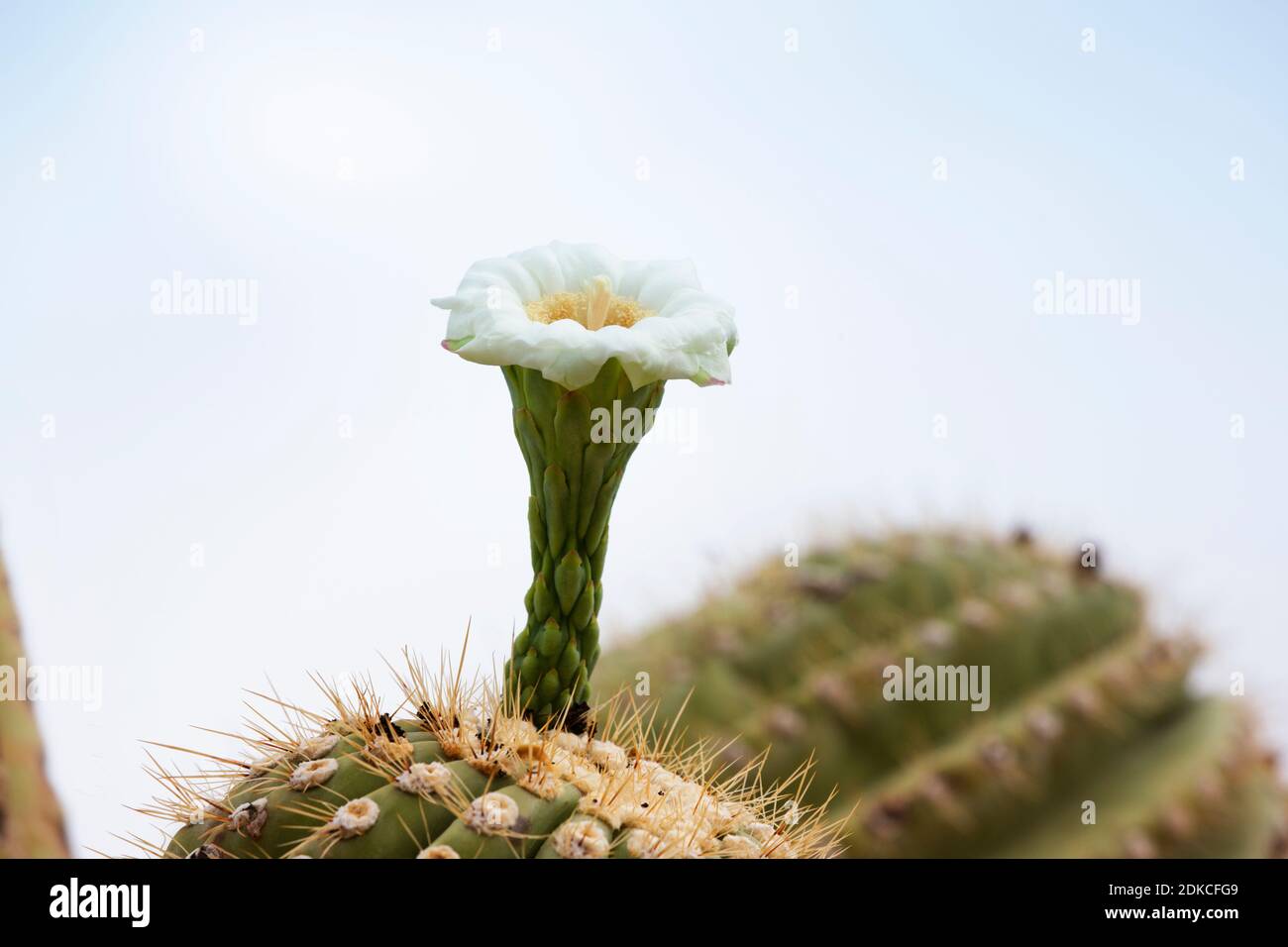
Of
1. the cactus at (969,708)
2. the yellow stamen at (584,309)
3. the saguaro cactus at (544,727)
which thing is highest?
the yellow stamen at (584,309)

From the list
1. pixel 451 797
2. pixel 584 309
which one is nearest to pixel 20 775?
pixel 451 797

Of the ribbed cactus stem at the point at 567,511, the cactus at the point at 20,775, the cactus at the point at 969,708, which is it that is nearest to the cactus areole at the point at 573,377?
the ribbed cactus stem at the point at 567,511

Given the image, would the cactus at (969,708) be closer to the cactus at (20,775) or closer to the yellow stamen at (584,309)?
the cactus at (20,775)

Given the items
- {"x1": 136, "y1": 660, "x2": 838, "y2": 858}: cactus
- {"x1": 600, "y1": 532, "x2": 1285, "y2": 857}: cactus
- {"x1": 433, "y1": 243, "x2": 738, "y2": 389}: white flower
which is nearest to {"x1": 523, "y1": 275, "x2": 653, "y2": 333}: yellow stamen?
{"x1": 433, "y1": 243, "x2": 738, "y2": 389}: white flower

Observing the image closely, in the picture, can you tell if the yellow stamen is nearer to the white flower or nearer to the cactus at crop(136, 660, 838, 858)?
the white flower

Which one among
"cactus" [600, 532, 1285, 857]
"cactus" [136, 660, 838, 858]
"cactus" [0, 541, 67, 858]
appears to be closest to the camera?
"cactus" [136, 660, 838, 858]

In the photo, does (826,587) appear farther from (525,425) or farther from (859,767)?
(525,425)
